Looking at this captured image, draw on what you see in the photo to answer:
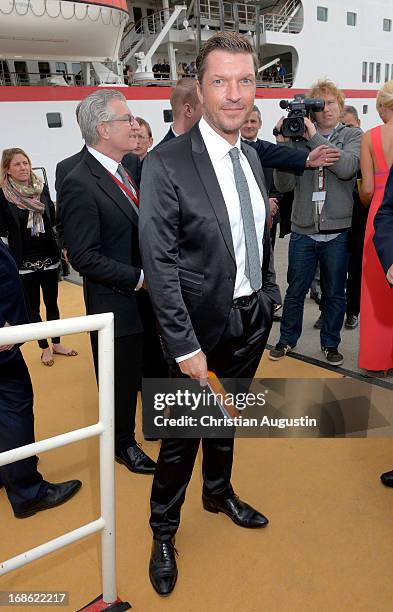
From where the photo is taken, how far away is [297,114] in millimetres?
2869

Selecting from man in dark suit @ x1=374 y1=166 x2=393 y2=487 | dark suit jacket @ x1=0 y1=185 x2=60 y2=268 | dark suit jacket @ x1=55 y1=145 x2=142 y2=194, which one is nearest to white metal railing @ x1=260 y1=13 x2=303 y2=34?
dark suit jacket @ x1=55 y1=145 x2=142 y2=194

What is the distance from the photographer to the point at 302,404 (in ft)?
9.71

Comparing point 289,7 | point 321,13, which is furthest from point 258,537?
point 321,13

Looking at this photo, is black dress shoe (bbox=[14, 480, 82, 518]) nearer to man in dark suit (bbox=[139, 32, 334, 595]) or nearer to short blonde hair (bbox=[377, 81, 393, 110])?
man in dark suit (bbox=[139, 32, 334, 595])

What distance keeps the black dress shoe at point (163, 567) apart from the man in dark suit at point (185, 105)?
2144mm

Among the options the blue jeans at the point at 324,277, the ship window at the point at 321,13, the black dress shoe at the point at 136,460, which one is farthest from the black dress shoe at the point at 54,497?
the ship window at the point at 321,13

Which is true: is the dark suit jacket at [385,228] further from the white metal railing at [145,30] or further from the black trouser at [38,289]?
the white metal railing at [145,30]

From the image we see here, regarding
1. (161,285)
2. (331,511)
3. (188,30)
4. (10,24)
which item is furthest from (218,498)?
(188,30)

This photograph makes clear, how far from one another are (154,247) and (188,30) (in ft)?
43.4

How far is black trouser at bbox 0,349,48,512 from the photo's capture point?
2.00 metres

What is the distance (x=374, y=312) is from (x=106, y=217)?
1981 mm

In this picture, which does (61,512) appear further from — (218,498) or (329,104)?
(329,104)

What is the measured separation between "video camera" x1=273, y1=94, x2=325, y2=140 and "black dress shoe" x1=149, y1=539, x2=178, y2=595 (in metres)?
2.45

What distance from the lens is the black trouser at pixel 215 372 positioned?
1.73 meters
